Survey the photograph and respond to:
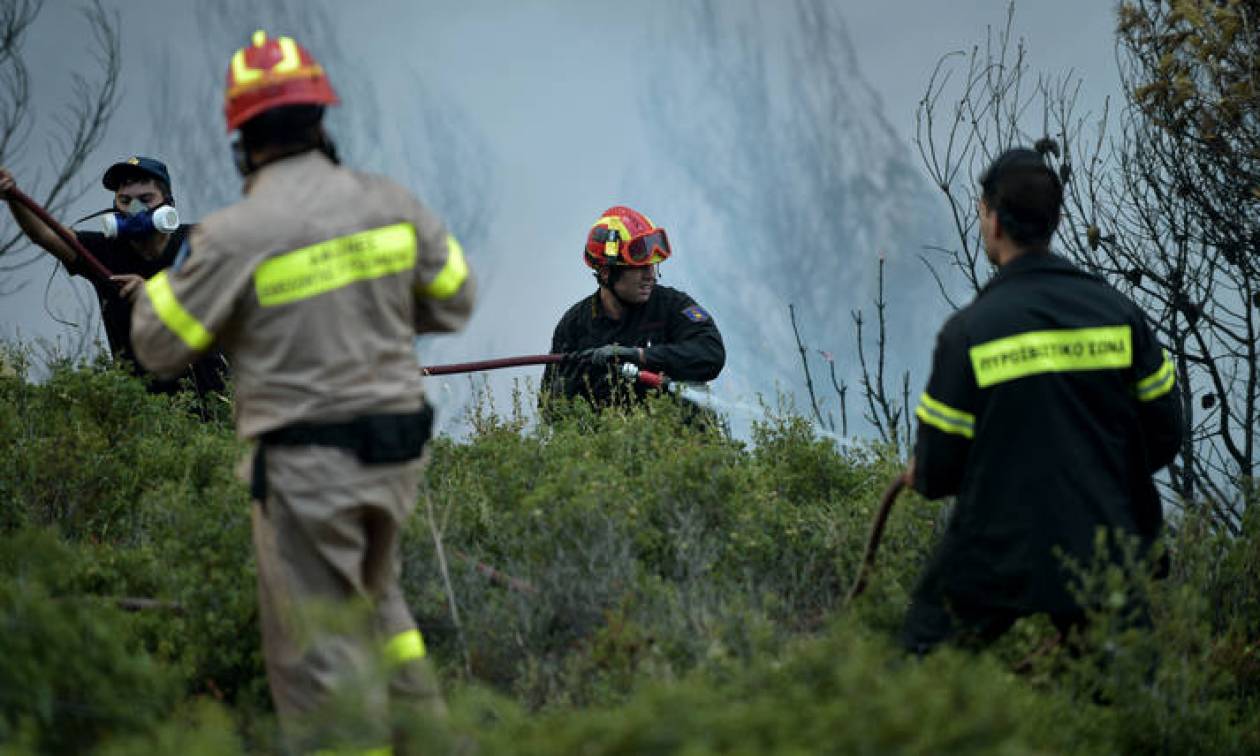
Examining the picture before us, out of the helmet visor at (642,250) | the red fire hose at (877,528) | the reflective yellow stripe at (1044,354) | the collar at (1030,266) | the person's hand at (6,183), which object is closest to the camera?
the reflective yellow stripe at (1044,354)

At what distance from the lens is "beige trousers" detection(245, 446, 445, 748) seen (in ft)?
13.4

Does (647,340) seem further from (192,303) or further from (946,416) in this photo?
(192,303)

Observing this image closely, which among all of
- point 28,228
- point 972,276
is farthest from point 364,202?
point 972,276

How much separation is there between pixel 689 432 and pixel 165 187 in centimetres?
354

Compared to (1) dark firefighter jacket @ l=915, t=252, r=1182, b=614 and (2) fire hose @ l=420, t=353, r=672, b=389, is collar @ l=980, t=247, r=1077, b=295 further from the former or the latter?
(2) fire hose @ l=420, t=353, r=672, b=389

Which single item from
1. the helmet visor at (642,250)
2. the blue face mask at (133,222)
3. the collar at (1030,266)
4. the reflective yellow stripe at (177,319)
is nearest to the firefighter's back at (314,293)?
the reflective yellow stripe at (177,319)

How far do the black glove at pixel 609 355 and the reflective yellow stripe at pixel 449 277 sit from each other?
182 inches

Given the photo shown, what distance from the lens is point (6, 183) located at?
23.5 ft

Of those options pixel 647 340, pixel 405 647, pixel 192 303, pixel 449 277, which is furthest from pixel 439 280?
pixel 647 340

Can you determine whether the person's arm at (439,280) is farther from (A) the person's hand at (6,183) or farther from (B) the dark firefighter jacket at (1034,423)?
(A) the person's hand at (6,183)

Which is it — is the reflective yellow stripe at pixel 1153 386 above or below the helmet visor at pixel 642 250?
below

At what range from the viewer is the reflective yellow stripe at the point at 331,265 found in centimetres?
404

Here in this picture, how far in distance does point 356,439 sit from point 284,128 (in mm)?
950

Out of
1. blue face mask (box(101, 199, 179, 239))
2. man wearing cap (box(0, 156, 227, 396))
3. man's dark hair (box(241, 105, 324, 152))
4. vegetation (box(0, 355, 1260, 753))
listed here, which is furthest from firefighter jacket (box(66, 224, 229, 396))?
man's dark hair (box(241, 105, 324, 152))
